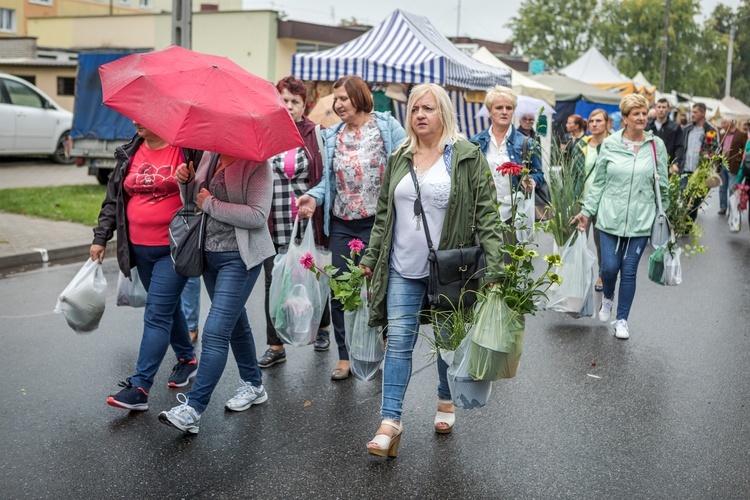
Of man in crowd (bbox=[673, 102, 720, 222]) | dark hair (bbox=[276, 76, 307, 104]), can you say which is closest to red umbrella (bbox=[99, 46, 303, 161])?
dark hair (bbox=[276, 76, 307, 104])

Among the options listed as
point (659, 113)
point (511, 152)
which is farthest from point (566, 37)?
point (511, 152)

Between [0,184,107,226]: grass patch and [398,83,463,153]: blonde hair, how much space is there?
835 centimetres

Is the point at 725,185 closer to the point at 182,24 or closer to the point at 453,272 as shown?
the point at 182,24

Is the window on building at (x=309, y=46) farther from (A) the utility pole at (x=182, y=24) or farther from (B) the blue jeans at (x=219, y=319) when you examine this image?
(B) the blue jeans at (x=219, y=319)

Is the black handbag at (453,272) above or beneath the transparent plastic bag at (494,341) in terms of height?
above

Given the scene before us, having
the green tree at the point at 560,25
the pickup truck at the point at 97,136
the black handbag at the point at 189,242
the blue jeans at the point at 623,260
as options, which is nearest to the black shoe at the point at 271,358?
the black handbag at the point at 189,242

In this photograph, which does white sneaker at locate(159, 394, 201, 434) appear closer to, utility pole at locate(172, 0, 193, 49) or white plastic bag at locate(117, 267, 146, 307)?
white plastic bag at locate(117, 267, 146, 307)

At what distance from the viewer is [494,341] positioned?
4301 millimetres

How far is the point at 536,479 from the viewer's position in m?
4.31

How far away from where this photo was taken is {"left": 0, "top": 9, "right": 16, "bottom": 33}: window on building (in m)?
48.2

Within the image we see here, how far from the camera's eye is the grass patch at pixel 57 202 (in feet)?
41.3

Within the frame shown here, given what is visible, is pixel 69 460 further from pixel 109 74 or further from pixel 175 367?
pixel 109 74

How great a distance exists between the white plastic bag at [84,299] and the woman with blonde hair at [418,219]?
5.81 feet

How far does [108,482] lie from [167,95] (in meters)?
1.78
